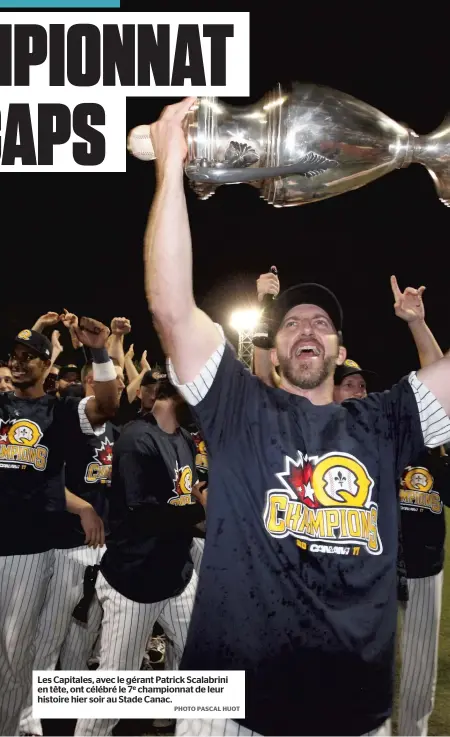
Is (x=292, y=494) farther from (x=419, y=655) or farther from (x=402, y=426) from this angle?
(x=419, y=655)

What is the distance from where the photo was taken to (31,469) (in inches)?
165

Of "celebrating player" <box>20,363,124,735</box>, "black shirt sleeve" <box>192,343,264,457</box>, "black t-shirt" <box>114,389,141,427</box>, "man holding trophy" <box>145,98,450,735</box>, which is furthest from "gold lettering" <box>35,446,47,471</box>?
"black t-shirt" <box>114,389,141,427</box>

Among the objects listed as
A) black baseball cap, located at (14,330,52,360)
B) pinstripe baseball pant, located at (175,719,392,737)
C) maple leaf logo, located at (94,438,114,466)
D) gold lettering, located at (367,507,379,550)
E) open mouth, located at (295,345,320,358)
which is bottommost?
pinstripe baseball pant, located at (175,719,392,737)

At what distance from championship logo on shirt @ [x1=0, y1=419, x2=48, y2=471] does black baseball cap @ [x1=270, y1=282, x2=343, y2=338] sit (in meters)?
2.40

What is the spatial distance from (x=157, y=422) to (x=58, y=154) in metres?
2.49

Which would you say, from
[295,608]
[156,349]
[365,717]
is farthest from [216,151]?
[156,349]

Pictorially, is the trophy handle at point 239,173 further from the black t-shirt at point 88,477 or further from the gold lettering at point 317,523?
the black t-shirt at point 88,477

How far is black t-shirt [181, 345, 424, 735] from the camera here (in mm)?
1912

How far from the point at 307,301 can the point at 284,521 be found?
0.86 m

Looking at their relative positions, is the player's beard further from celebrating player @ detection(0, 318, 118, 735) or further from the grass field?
the grass field

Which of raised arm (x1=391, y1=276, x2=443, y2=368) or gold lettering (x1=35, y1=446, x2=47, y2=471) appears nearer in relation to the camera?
raised arm (x1=391, y1=276, x2=443, y2=368)

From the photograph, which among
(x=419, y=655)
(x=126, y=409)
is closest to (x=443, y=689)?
(x=419, y=655)

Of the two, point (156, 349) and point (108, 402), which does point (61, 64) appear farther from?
point (156, 349)

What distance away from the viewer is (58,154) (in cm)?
510
